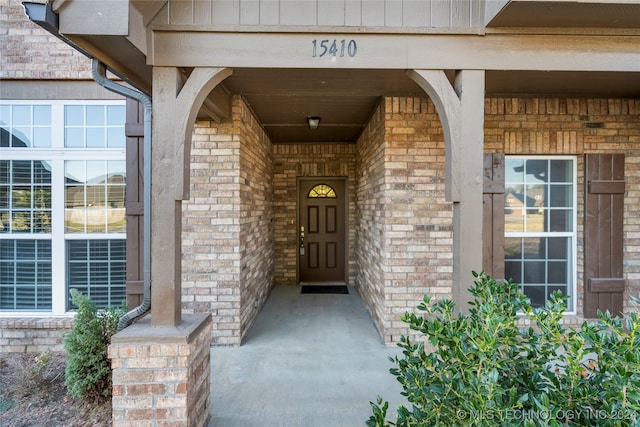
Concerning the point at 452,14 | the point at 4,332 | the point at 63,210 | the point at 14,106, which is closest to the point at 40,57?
the point at 14,106

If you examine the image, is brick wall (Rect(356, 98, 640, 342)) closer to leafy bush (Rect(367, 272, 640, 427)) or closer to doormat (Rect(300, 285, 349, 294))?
leafy bush (Rect(367, 272, 640, 427))

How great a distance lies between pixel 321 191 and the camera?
6.00 metres

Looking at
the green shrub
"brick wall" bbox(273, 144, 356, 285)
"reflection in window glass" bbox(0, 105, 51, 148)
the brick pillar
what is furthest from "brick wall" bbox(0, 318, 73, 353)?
"brick wall" bbox(273, 144, 356, 285)

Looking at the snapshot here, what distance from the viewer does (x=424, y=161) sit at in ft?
11.3

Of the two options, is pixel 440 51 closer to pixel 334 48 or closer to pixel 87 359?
pixel 334 48

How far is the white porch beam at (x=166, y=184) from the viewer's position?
205 cm

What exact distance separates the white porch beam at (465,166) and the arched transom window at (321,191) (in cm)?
389

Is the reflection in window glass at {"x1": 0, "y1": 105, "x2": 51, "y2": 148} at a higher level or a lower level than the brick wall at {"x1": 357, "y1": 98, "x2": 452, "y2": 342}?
higher

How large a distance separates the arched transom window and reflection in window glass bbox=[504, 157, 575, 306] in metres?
3.03

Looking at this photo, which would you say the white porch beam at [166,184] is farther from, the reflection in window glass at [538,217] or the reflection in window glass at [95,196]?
the reflection in window glass at [538,217]

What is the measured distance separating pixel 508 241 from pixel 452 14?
254 cm

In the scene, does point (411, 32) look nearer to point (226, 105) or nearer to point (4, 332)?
point (226, 105)

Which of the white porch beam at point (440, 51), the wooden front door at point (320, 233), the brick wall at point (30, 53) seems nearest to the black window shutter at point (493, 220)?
the white porch beam at point (440, 51)

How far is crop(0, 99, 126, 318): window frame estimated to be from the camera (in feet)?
11.7
